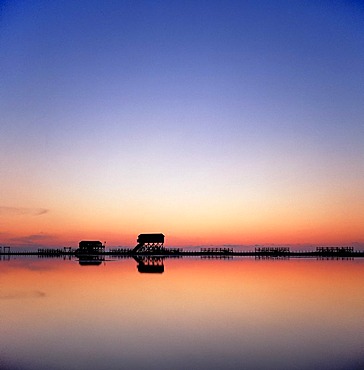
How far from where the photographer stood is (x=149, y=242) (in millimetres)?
76688

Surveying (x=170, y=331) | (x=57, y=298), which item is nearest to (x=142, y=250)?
(x=57, y=298)

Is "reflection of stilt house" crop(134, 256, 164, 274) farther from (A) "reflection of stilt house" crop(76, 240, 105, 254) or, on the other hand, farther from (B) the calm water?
(A) "reflection of stilt house" crop(76, 240, 105, 254)

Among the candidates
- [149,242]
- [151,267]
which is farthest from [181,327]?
[149,242]

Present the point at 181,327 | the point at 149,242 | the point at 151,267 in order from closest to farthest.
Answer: the point at 181,327 < the point at 151,267 < the point at 149,242

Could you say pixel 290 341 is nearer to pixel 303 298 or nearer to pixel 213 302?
pixel 213 302

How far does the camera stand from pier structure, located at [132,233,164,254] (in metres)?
75.3

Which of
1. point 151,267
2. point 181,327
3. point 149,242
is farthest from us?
point 149,242

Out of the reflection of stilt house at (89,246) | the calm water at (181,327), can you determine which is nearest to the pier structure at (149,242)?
the reflection of stilt house at (89,246)

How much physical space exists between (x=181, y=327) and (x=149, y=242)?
58.6 metres

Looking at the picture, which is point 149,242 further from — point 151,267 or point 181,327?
point 181,327

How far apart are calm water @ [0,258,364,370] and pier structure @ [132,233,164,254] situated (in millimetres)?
43258

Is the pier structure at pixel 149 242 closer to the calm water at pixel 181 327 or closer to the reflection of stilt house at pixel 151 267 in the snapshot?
the reflection of stilt house at pixel 151 267

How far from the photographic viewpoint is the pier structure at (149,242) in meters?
75.3

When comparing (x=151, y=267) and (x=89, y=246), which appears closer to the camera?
(x=151, y=267)
